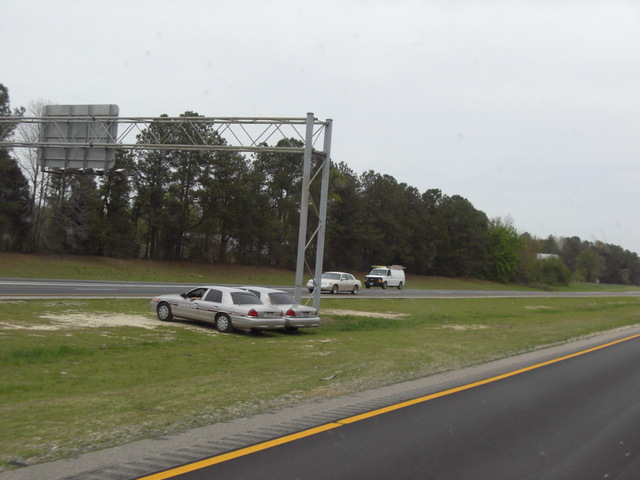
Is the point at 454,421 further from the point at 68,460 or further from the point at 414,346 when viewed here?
the point at 414,346

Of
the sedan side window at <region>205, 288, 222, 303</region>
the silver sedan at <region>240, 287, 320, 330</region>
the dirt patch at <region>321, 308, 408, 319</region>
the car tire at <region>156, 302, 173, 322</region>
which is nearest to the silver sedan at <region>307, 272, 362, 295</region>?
the dirt patch at <region>321, 308, 408, 319</region>

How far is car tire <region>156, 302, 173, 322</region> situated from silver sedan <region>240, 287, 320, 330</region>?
2667mm

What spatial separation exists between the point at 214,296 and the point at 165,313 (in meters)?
2.01

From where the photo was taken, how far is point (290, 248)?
71.7 m

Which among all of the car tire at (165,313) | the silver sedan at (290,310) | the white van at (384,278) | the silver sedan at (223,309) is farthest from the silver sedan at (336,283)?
the silver sedan at (223,309)

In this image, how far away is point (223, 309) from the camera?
1897 cm

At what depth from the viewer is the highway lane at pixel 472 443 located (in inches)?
234

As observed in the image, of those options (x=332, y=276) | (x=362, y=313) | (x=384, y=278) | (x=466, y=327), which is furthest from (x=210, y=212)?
(x=466, y=327)

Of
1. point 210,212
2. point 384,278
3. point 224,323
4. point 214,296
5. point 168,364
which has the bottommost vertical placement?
point 168,364

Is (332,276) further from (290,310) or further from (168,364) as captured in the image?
(168,364)

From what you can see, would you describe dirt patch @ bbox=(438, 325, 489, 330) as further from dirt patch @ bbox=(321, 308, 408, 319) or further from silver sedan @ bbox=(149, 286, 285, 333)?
silver sedan @ bbox=(149, 286, 285, 333)

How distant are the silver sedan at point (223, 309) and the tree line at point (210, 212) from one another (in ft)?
60.3

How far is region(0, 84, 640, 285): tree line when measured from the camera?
177ft

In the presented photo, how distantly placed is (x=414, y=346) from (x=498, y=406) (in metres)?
7.70
